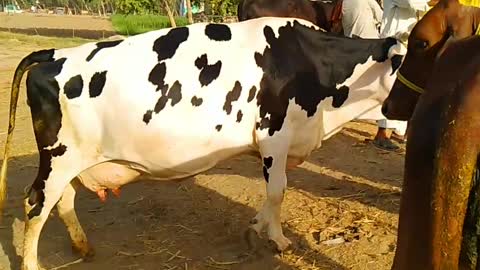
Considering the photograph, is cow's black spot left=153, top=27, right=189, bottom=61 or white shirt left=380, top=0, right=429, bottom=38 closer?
cow's black spot left=153, top=27, right=189, bottom=61

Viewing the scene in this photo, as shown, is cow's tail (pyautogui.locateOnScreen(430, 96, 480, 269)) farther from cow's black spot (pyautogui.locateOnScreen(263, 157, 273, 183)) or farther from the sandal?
the sandal

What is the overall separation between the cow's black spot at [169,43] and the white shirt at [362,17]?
11.0 ft

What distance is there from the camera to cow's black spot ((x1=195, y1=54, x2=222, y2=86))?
4.56 metres

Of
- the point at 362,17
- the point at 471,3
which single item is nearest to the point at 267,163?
the point at 471,3

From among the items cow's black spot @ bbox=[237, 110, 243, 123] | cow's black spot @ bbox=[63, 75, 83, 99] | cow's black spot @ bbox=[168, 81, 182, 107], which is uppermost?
cow's black spot @ bbox=[63, 75, 83, 99]

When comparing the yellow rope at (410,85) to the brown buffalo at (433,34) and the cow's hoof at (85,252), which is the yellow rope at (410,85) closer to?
the brown buffalo at (433,34)

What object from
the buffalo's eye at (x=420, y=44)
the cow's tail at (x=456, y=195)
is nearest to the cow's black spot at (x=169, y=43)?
the buffalo's eye at (x=420, y=44)

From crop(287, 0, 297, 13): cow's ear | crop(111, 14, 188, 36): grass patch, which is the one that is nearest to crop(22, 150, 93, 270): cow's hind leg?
crop(287, 0, 297, 13): cow's ear

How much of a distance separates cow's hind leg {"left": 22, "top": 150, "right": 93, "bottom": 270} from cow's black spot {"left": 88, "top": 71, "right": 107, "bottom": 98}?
44 cm

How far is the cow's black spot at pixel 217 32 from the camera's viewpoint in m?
4.73

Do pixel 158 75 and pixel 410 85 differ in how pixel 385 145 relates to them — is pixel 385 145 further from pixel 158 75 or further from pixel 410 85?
pixel 410 85

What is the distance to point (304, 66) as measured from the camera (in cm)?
483

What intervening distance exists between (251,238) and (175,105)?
49.0 inches

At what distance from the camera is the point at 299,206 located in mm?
5836
